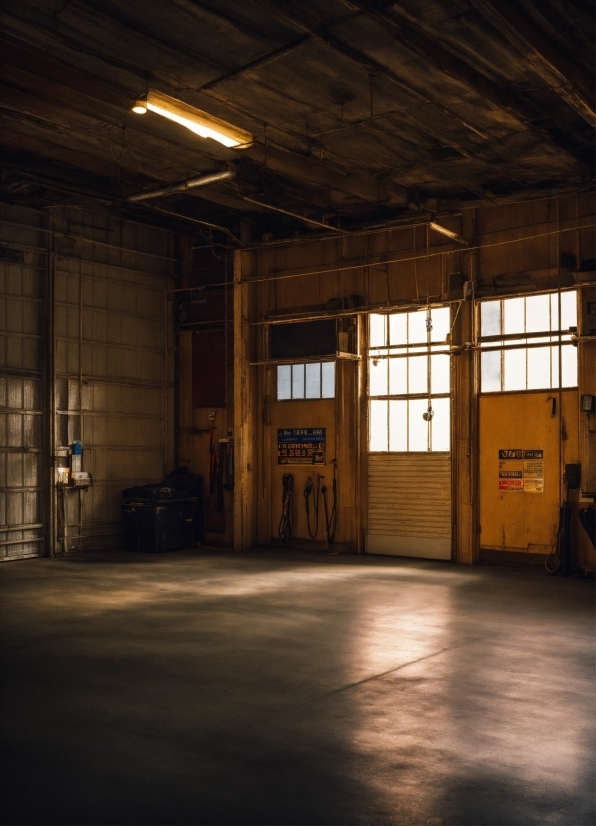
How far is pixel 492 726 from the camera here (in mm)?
4543

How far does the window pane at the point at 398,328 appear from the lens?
11539 mm

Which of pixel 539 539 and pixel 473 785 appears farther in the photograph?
pixel 539 539

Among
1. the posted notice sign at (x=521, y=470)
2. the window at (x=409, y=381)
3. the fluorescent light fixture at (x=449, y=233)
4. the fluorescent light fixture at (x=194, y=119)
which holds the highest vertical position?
the fluorescent light fixture at (x=194, y=119)

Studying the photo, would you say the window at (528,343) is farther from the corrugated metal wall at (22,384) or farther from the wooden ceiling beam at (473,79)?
the corrugated metal wall at (22,384)

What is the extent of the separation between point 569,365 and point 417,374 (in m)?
2.09

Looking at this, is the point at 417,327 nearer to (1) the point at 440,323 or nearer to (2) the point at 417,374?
(1) the point at 440,323

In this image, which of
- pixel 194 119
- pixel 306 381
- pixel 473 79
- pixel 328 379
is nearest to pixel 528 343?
pixel 328 379

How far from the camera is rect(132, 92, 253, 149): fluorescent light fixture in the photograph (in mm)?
7594

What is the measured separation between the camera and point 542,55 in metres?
6.46

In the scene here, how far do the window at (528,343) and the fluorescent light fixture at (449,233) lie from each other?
84 cm

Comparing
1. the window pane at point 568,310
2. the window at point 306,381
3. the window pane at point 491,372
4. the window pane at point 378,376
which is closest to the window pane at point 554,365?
the window pane at point 568,310

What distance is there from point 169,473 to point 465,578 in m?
5.47

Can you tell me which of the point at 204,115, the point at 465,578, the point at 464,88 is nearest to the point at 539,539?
the point at 465,578

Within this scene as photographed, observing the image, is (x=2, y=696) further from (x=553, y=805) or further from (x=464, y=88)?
(x=464, y=88)
